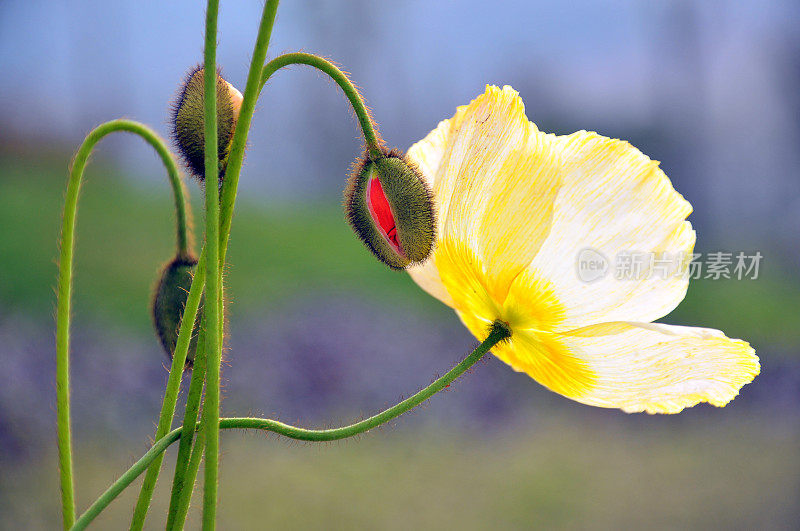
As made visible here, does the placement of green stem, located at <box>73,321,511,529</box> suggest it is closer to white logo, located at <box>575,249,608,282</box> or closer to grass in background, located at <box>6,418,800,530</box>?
white logo, located at <box>575,249,608,282</box>

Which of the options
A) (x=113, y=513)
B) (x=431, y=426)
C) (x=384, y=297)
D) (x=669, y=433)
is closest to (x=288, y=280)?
(x=384, y=297)

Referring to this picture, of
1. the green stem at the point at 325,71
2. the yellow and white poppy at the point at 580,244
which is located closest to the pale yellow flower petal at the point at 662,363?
the yellow and white poppy at the point at 580,244

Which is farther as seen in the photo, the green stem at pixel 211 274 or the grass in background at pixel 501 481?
the grass in background at pixel 501 481

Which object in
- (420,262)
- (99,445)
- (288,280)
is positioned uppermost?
(420,262)

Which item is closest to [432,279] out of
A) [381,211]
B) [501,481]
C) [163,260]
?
[381,211]

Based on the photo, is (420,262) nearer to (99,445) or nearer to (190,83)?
(190,83)

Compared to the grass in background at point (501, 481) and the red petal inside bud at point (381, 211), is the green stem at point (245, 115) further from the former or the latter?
the grass in background at point (501, 481)

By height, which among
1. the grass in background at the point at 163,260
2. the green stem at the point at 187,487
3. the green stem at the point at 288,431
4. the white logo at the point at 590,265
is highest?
the white logo at the point at 590,265

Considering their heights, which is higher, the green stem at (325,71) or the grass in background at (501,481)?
the green stem at (325,71)
